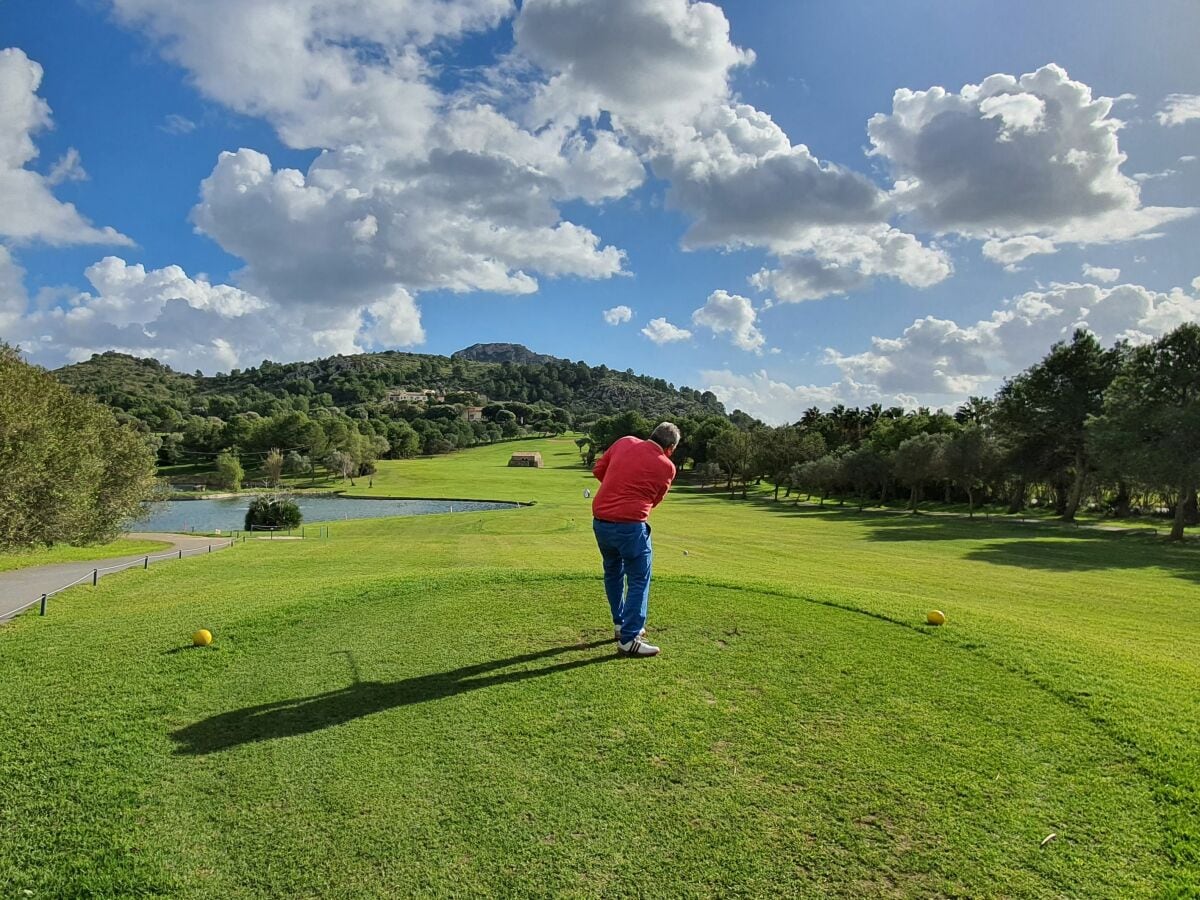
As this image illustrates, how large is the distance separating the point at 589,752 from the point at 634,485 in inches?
133

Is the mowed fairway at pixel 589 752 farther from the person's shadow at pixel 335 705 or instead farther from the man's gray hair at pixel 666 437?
the man's gray hair at pixel 666 437

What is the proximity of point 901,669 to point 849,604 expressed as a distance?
3127 mm

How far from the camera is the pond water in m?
67.2

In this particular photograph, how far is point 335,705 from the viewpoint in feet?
21.8

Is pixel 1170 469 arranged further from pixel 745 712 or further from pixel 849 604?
pixel 745 712

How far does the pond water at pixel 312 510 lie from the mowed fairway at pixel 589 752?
191 ft

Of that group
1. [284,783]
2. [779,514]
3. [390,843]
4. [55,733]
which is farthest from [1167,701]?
[779,514]

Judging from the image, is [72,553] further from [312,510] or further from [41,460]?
[312,510]

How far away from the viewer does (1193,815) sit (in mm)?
4703

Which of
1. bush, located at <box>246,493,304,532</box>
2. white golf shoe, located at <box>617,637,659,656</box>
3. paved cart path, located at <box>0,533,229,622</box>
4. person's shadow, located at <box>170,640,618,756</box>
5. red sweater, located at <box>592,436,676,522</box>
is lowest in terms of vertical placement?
bush, located at <box>246,493,304,532</box>

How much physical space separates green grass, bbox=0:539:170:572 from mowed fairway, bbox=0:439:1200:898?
1680 centimetres

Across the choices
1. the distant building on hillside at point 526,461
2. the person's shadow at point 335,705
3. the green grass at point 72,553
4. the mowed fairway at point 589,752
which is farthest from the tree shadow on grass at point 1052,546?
the distant building on hillside at point 526,461

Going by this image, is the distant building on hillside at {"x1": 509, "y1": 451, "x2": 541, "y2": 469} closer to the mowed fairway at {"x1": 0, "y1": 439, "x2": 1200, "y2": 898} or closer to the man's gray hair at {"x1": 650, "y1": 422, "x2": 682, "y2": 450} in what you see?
the mowed fairway at {"x1": 0, "y1": 439, "x2": 1200, "y2": 898}

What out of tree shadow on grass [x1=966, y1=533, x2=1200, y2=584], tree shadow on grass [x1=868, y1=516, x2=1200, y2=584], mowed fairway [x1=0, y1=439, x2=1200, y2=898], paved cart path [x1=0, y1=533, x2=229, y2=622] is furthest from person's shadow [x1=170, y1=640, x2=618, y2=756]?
tree shadow on grass [x1=966, y1=533, x2=1200, y2=584]
